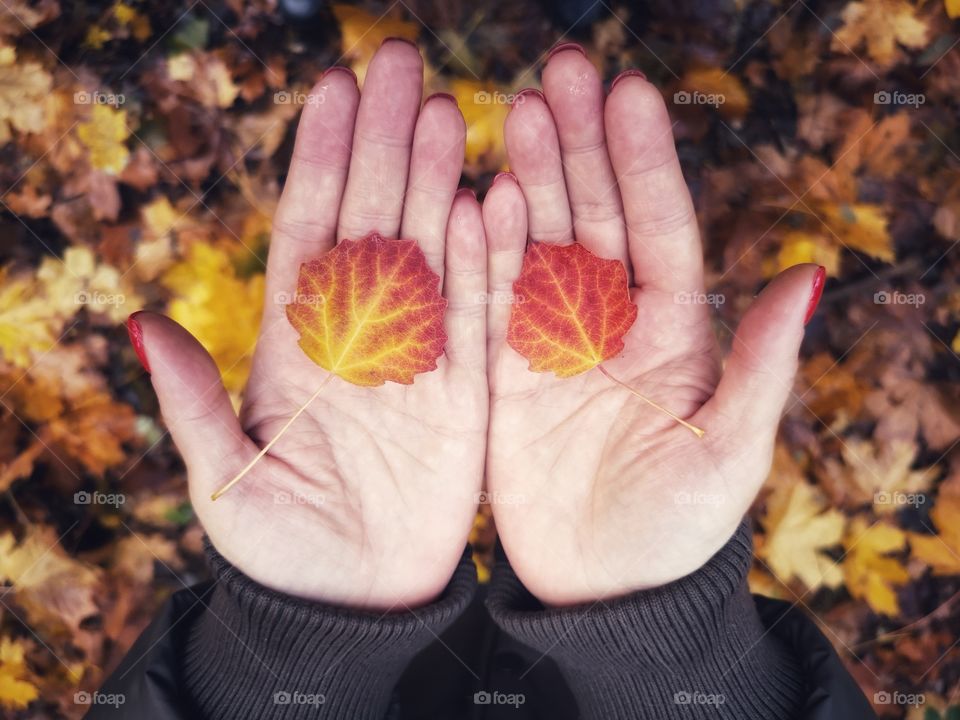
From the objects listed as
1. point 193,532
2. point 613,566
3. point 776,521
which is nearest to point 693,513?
point 613,566

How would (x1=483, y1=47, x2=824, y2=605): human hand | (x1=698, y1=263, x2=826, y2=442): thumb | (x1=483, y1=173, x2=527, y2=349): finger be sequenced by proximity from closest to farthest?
(x1=698, y1=263, x2=826, y2=442): thumb
(x1=483, y1=47, x2=824, y2=605): human hand
(x1=483, y1=173, x2=527, y2=349): finger

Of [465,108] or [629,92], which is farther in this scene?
[465,108]

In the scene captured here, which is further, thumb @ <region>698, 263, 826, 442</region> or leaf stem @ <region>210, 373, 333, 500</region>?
leaf stem @ <region>210, 373, 333, 500</region>

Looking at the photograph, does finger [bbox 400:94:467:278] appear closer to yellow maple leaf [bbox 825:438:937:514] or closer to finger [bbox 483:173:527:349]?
finger [bbox 483:173:527:349]

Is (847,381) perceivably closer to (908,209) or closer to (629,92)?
(908,209)

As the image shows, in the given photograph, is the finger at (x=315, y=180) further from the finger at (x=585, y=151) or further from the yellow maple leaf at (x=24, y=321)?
the yellow maple leaf at (x=24, y=321)

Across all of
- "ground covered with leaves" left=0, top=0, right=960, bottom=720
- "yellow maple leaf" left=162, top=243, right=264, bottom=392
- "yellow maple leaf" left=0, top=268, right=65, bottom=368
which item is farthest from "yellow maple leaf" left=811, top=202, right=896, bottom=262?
"yellow maple leaf" left=0, top=268, right=65, bottom=368

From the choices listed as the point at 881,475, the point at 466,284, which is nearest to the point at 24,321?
the point at 466,284

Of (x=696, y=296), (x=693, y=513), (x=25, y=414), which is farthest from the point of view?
(x=25, y=414)
